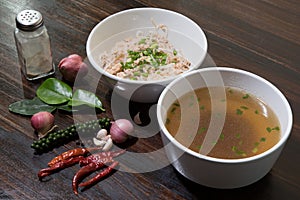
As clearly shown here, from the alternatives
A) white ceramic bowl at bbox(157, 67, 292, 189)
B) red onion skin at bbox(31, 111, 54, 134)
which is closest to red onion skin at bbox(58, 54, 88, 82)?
red onion skin at bbox(31, 111, 54, 134)

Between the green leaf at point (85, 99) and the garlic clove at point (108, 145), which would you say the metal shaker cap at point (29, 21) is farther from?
the garlic clove at point (108, 145)

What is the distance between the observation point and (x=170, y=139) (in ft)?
4.32

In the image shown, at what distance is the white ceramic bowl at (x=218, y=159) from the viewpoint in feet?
4.19

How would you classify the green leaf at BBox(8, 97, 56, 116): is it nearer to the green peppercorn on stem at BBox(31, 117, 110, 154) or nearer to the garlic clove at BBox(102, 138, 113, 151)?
the green peppercorn on stem at BBox(31, 117, 110, 154)

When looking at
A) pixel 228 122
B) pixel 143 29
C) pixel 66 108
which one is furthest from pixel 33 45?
pixel 228 122

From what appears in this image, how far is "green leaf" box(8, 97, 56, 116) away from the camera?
5.17ft

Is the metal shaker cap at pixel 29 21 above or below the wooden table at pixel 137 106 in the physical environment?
above

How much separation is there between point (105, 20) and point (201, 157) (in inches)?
24.7

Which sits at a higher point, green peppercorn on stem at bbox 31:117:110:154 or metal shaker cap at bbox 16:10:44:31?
metal shaker cap at bbox 16:10:44:31

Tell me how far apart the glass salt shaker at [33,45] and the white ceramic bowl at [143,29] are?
0.13 meters

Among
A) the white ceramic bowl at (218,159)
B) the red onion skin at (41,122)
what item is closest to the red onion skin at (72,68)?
the red onion skin at (41,122)

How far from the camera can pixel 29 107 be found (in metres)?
1.59

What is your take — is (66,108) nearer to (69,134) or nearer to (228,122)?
(69,134)

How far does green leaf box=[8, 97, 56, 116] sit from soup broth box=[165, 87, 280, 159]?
1.18 ft
